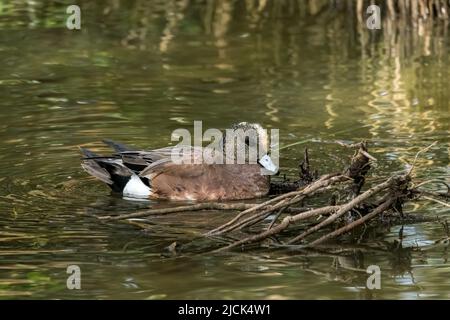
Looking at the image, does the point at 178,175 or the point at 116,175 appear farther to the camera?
the point at 116,175

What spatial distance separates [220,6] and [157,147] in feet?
22.7

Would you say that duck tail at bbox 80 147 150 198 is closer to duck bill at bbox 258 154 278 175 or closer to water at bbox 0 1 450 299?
water at bbox 0 1 450 299

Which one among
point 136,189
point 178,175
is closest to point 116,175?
point 136,189

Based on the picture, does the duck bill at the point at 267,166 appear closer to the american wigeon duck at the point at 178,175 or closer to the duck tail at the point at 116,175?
the american wigeon duck at the point at 178,175

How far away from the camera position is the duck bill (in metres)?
9.22

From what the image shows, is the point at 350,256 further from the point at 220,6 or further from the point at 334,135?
the point at 220,6

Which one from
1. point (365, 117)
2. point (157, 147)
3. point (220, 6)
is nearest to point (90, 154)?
point (157, 147)

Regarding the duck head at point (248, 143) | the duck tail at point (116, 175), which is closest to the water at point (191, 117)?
the duck tail at point (116, 175)

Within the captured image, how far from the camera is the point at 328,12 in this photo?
16.6m

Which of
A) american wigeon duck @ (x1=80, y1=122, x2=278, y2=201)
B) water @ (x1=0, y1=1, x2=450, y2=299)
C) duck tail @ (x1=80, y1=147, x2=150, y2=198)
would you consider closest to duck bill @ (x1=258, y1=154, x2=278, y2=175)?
american wigeon duck @ (x1=80, y1=122, x2=278, y2=201)

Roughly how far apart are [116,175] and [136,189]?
199mm

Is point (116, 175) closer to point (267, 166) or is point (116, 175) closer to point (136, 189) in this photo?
point (136, 189)

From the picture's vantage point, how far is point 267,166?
364 inches

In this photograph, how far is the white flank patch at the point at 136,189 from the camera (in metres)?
9.25
